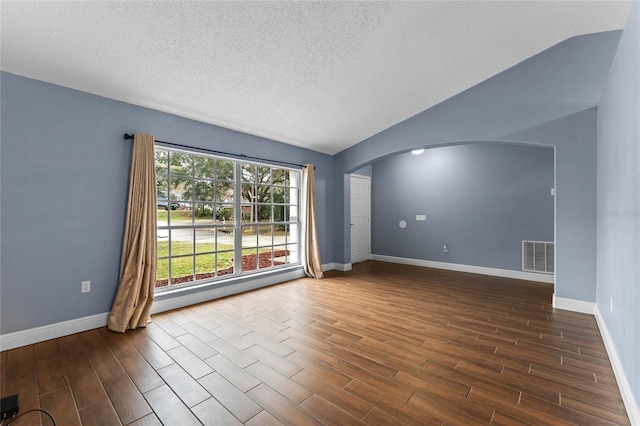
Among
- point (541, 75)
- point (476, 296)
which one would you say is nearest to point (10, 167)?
point (476, 296)

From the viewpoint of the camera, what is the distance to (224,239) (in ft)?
13.9

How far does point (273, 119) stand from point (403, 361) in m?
3.43

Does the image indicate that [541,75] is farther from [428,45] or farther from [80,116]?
[80,116]

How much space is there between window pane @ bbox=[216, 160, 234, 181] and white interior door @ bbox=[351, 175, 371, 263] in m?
3.28

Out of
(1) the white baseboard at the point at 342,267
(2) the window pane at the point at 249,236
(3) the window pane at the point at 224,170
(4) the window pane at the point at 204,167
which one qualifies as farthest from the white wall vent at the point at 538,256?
(4) the window pane at the point at 204,167

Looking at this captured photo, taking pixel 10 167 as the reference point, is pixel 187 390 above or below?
below

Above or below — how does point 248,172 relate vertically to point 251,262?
above

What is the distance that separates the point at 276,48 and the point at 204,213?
240 centimetres

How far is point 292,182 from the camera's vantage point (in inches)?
213

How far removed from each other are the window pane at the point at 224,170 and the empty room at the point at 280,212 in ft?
0.10

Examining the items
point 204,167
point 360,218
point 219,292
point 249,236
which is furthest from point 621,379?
point 360,218

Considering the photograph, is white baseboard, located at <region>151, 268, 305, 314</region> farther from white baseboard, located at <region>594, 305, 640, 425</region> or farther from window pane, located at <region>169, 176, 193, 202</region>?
white baseboard, located at <region>594, 305, 640, 425</region>

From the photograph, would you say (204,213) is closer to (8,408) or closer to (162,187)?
(162,187)

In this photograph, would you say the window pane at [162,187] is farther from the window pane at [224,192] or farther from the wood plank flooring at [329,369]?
the wood plank flooring at [329,369]
